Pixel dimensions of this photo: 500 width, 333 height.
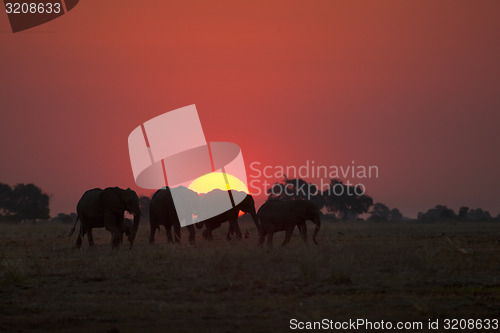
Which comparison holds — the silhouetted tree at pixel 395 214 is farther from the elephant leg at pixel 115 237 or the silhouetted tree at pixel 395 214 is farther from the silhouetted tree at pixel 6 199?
the elephant leg at pixel 115 237

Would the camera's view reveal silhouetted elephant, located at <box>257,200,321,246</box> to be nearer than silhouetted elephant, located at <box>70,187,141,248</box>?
Yes

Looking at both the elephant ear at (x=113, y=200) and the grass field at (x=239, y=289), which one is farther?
the elephant ear at (x=113, y=200)

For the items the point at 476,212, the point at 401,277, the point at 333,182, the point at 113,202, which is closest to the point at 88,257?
the point at 113,202

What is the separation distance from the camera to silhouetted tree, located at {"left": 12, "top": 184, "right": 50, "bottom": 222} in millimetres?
101812

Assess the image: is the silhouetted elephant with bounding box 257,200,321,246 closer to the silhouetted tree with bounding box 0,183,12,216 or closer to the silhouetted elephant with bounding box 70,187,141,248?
the silhouetted elephant with bounding box 70,187,141,248

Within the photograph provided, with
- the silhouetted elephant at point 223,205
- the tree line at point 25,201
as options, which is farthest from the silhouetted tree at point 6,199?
the silhouetted elephant at point 223,205

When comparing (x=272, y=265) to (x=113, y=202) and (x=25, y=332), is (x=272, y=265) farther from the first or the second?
(x=113, y=202)

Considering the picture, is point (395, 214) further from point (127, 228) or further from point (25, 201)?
point (127, 228)

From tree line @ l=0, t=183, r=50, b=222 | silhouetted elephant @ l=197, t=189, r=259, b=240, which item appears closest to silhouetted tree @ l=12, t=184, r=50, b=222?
tree line @ l=0, t=183, r=50, b=222

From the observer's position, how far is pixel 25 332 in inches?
401

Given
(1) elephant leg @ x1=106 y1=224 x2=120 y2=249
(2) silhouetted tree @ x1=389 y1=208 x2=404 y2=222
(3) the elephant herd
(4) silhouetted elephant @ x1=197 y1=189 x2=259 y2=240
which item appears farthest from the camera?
(2) silhouetted tree @ x1=389 y1=208 x2=404 y2=222

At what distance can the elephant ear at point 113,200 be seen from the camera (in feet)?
76.6

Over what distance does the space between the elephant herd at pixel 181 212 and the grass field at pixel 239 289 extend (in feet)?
11.5

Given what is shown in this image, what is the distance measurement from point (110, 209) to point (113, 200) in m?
0.31
